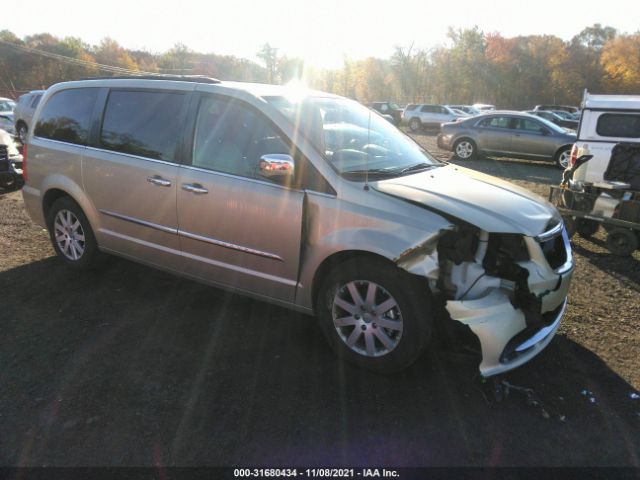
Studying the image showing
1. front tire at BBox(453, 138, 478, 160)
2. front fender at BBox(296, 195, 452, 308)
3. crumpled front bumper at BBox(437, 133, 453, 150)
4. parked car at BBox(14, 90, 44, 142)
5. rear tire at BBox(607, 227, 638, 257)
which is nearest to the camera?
front fender at BBox(296, 195, 452, 308)

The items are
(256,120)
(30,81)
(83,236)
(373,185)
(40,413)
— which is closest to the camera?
(40,413)

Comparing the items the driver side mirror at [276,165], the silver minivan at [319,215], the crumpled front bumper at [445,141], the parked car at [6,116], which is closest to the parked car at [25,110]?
the parked car at [6,116]

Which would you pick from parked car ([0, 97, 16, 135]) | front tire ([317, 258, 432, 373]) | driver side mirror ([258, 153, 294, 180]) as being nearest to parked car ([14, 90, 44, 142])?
parked car ([0, 97, 16, 135])

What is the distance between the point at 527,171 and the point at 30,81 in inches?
2353

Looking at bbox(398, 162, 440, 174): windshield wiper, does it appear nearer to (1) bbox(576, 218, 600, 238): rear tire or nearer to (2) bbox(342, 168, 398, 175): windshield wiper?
(2) bbox(342, 168, 398, 175): windshield wiper

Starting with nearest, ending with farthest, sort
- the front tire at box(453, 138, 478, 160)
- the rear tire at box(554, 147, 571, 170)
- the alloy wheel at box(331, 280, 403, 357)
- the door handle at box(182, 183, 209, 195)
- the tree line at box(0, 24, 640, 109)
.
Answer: the alloy wheel at box(331, 280, 403, 357) < the door handle at box(182, 183, 209, 195) < the rear tire at box(554, 147, 571, 170) < the front tire at box(453, 138, 478, 160) < the tree line at box(0, 24, 640, 109)

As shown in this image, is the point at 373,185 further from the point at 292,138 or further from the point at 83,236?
the point at 83,236

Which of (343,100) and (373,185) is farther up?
(343,100)

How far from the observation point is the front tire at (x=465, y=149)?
15.2 metres

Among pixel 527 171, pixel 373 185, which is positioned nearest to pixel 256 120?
pixel 373 185

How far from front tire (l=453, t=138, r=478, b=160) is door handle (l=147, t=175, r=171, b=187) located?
43.5ft

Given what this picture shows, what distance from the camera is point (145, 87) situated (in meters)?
4.02

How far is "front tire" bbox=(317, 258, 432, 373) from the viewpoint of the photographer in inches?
114

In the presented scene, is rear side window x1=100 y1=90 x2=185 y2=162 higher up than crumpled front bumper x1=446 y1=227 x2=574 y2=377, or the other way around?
rear side window x1=100 y1=90 x2=185 y2=162
